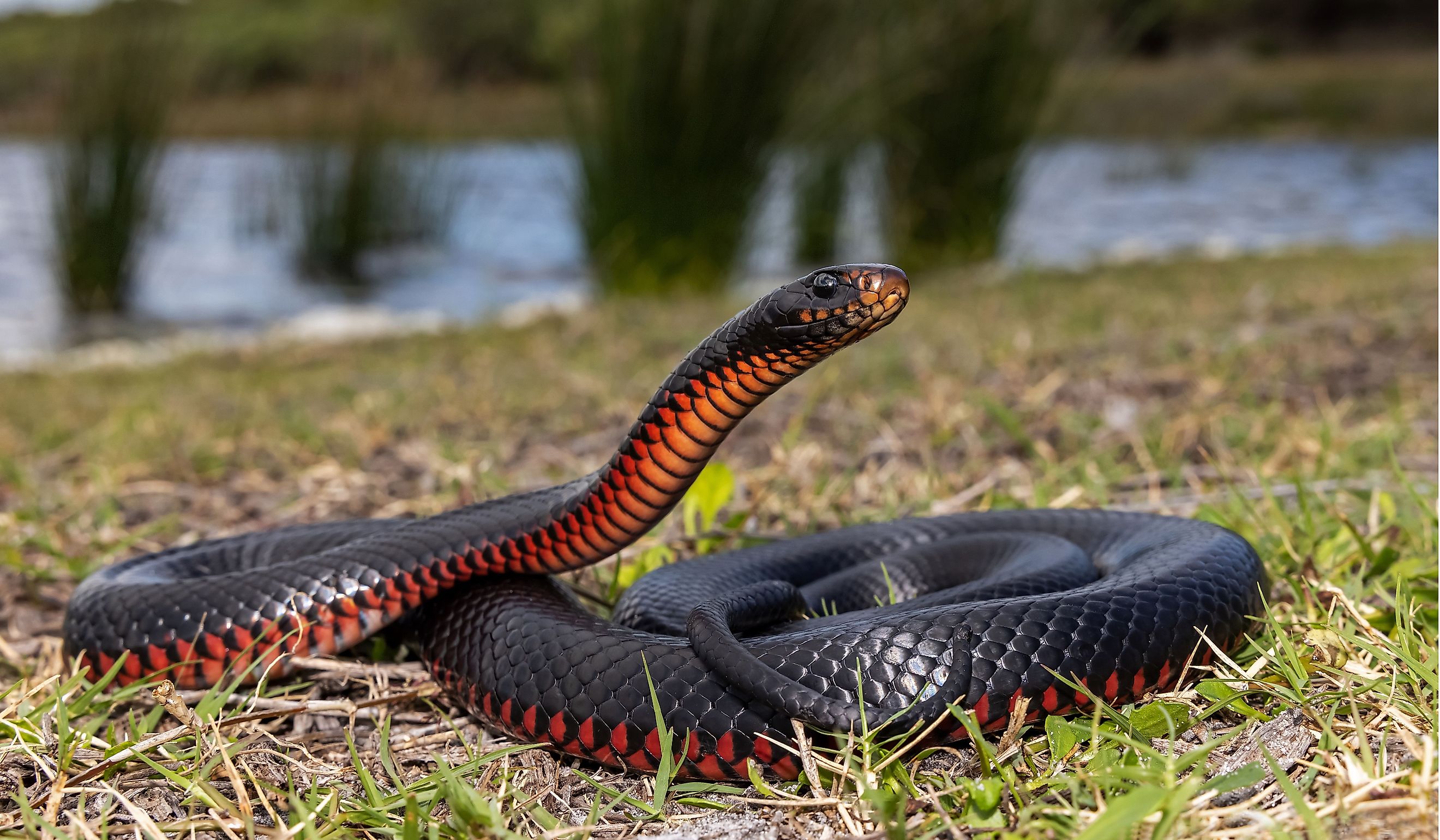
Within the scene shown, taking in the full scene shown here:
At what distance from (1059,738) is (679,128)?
26.1 ft

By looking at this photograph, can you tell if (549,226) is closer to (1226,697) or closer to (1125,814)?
(1226,697)

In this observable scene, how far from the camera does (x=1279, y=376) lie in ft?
15.9

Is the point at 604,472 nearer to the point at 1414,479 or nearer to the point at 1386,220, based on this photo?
the point at 1414,479

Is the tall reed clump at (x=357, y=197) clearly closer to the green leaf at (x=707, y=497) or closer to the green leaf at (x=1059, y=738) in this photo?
the green leaf at (x=707, y=497)

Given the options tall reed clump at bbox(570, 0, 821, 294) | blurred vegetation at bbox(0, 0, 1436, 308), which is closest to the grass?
tall reed clump at bbox(570, 0, 821, 294)

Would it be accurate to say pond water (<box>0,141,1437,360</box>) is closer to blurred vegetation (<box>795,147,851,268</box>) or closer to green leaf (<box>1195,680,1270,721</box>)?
blurred vegetation (<box>795,147,851,268</box>)

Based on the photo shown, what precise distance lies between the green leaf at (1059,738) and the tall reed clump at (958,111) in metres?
8.13

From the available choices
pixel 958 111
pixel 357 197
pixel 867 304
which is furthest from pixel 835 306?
pixel 357 197

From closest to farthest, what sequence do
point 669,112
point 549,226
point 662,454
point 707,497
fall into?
point 662,454, point 707,497, point 669,112, point 549,226

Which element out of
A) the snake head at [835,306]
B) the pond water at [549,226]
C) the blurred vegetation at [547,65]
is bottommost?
the pond water at [549,226]

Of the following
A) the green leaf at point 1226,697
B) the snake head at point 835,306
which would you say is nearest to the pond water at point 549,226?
the snake head at point 835,306

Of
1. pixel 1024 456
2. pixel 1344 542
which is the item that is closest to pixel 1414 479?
pixel 1344 542

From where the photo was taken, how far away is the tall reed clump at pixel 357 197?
13.6 m

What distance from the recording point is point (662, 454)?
2107 millimetres
